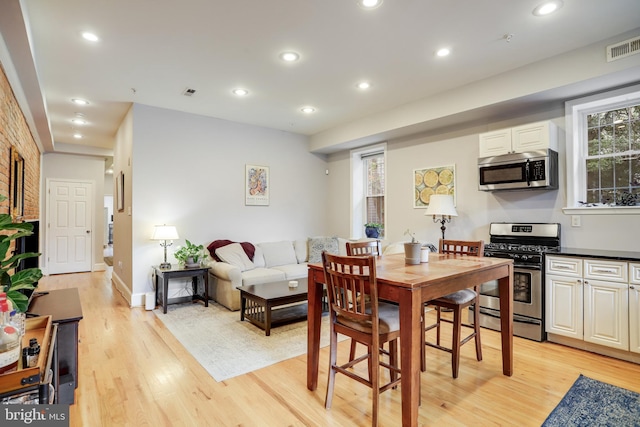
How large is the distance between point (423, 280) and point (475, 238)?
291 centimetres

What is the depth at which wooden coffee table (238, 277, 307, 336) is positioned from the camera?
3.50 metres

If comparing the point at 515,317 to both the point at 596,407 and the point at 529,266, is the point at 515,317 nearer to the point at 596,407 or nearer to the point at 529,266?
the point at 529,266

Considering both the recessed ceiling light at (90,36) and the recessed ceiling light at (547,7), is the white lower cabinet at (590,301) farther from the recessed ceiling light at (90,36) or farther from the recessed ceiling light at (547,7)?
the recessed ceiling light at (90,36)

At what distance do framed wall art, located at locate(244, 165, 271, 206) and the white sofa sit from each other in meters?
0.77

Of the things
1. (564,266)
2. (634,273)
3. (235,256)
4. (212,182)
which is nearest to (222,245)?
(235,256)

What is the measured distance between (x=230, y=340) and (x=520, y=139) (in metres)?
3.76

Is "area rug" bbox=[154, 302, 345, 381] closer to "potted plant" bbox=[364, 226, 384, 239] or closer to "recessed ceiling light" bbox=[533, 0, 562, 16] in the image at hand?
"potted plant" bbox=[364, 226, 384, 239]

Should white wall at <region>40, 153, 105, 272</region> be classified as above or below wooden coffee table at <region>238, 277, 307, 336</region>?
above

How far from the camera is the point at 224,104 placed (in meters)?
4.68

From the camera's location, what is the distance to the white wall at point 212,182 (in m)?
4.67

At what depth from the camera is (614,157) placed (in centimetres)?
340

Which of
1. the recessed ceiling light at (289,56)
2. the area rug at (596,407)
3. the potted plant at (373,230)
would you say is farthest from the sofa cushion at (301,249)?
the area rug at (596,407)

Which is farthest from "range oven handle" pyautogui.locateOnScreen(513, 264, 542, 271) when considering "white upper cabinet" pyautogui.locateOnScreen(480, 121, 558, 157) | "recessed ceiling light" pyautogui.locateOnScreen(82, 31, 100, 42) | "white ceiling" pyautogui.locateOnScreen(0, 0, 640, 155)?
"recessed ceiling light" pyautogui.locateOnScreen(82, 31, 100, 42)

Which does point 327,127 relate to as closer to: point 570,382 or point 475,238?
point 475,238
